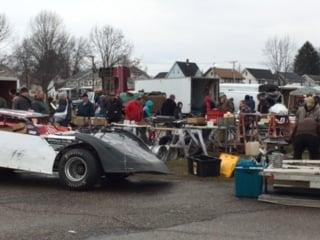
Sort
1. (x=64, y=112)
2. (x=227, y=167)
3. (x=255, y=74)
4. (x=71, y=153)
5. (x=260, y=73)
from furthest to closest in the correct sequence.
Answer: (x=260, y=73), (x=255, y=74), (x=64, y=112), (x=227, y=167), (x=71, y=153)

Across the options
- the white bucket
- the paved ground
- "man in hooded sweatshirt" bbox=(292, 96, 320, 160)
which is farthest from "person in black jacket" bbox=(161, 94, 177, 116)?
the paved ground

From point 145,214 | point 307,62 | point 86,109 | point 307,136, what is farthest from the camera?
point 307,62

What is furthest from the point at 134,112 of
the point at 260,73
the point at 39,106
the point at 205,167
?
the point at 260,73

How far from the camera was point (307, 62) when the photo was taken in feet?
370

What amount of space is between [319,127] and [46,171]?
4.92 meters

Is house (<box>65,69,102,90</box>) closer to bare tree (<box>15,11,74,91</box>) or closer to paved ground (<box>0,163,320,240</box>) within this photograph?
bare tree (<box>15,11,74,91</box>)

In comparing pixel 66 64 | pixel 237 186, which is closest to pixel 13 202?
pixel 237 186

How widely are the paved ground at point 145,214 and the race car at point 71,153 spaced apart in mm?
343

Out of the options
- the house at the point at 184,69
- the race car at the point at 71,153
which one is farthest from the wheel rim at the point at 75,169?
the house at the point at 184,69

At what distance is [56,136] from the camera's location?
10.6 m

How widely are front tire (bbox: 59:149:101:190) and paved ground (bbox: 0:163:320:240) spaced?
0.57 feet

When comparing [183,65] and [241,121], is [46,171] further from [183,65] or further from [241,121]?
[183,65]

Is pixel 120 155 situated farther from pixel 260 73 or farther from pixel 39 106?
pixel 260 73

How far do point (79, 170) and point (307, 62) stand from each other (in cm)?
10660
